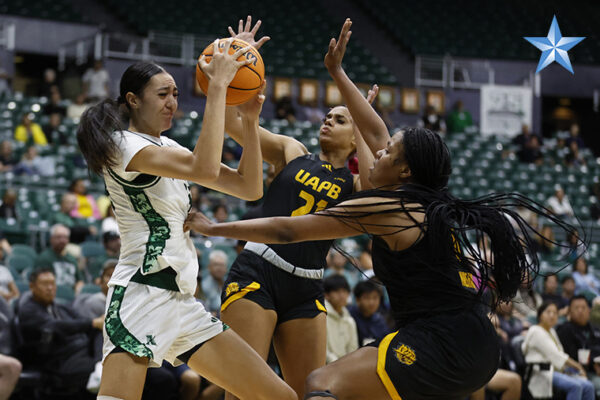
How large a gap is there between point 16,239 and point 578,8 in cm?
1583

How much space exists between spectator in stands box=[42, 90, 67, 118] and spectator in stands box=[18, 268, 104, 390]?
783 centimetres

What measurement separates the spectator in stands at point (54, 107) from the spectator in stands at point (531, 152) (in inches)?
379

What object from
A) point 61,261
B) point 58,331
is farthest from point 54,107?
point 58,331

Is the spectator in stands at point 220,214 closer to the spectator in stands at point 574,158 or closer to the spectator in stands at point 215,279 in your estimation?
the spectator in stands at point 215,279

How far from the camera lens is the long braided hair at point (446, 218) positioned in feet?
10.4

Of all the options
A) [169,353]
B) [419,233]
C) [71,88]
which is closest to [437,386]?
[419,233]

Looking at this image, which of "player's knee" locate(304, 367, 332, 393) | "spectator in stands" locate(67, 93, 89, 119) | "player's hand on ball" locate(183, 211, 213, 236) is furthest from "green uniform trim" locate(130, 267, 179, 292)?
"spectator in stands" locate(67, 93, 89, 119)

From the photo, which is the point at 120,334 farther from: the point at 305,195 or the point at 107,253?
the point at 107,253

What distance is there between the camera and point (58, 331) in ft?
22.0

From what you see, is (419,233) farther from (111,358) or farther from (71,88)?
(71,88)

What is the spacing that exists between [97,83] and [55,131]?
2.21 m

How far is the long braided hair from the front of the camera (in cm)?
316

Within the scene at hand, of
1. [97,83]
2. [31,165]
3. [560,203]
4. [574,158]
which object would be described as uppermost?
[97,83]

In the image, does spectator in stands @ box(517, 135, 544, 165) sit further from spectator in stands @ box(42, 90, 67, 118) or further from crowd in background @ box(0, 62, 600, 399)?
spectator in stands @ box(42, 90, 67, 118)
